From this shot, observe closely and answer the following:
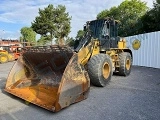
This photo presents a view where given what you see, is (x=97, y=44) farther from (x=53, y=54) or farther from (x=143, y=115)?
(x=143, y=115)

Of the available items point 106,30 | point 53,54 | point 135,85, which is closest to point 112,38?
point 106,30

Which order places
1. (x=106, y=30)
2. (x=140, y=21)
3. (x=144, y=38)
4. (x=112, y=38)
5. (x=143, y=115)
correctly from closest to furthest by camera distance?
(x=143, y=115) < (x=106, y=30) < (x=112, y=38) < (x=144, y=38) < (x=140, y=21)

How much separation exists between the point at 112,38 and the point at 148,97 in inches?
131

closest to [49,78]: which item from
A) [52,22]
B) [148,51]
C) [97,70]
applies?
[97,70]

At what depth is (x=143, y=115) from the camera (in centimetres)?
413

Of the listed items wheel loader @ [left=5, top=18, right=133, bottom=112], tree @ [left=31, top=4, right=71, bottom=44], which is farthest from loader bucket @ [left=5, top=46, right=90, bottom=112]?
tree @ [left=31, top=4, right=71, bottom=44]

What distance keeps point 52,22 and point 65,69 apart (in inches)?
1268

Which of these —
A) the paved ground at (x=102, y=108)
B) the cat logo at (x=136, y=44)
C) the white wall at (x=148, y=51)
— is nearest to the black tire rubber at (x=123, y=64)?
the paved ground at (x=102, y=108)

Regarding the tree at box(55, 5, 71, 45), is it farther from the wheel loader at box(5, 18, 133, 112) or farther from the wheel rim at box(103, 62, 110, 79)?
the wheel rim at box(103, 62, 110, 79)

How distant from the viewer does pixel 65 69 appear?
464cm

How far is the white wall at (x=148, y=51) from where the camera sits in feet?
35.3

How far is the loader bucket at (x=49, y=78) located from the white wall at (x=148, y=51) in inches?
258

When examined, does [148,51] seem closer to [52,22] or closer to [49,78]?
[49,78]

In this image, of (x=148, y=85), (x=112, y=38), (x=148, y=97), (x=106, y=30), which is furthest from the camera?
(x=112, y=38)
